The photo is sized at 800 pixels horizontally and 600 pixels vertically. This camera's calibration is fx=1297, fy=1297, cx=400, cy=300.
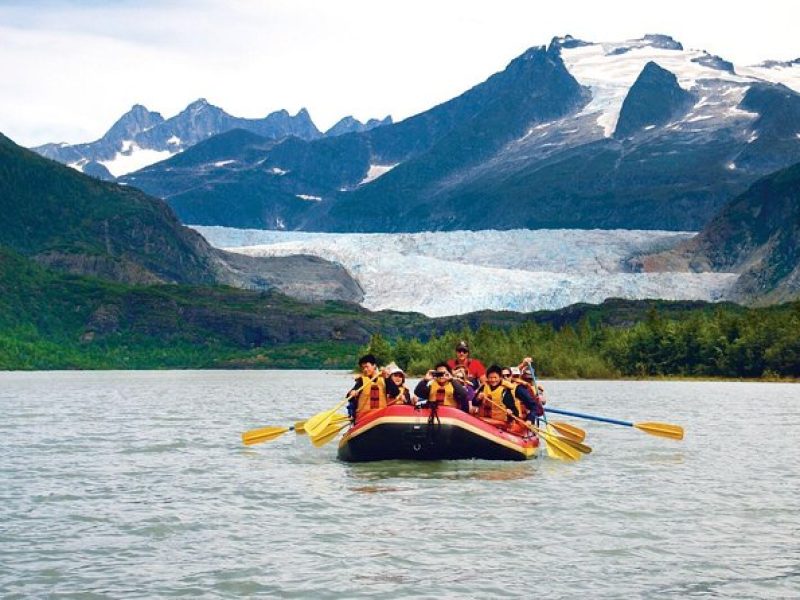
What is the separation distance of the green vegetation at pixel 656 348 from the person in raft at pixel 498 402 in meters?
85.8

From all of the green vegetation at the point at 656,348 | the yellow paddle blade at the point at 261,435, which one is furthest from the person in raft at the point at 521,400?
the green vegetation at the point at 656,348

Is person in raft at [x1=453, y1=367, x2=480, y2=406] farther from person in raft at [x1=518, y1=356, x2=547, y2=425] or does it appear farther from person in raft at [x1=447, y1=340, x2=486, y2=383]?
person in raft at [x1=518, y1=356, x2=547, y2=425]

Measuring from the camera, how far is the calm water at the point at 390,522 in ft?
70.2

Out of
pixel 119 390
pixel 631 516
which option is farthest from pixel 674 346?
pixel 631 516

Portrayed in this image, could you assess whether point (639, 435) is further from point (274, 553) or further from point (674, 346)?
point (674, 346)

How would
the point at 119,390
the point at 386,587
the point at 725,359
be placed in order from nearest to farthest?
the point at 386,587 → the point at 119,390 → the point at 725,359

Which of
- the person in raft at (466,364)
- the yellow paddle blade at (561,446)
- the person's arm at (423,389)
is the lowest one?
the yellow paddle blade at (561,446)

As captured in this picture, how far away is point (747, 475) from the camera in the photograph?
118ft

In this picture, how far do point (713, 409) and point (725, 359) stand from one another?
57.0m

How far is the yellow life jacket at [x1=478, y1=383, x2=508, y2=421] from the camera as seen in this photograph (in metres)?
39.0

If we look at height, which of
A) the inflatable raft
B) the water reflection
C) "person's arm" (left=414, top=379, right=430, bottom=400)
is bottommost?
the water reflection

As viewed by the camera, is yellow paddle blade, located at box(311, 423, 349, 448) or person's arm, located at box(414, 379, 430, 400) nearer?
person's arm, located at box(414, 379, 430, 400)

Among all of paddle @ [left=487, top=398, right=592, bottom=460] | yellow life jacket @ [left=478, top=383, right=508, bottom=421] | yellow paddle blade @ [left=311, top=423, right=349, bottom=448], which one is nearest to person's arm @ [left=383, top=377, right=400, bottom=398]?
yellow life jacket @ [left=478, top=383, right=508, bottom=421]

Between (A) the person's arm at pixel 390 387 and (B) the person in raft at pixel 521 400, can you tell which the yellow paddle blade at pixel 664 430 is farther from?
(A) the person's arm at pixel 390 387
